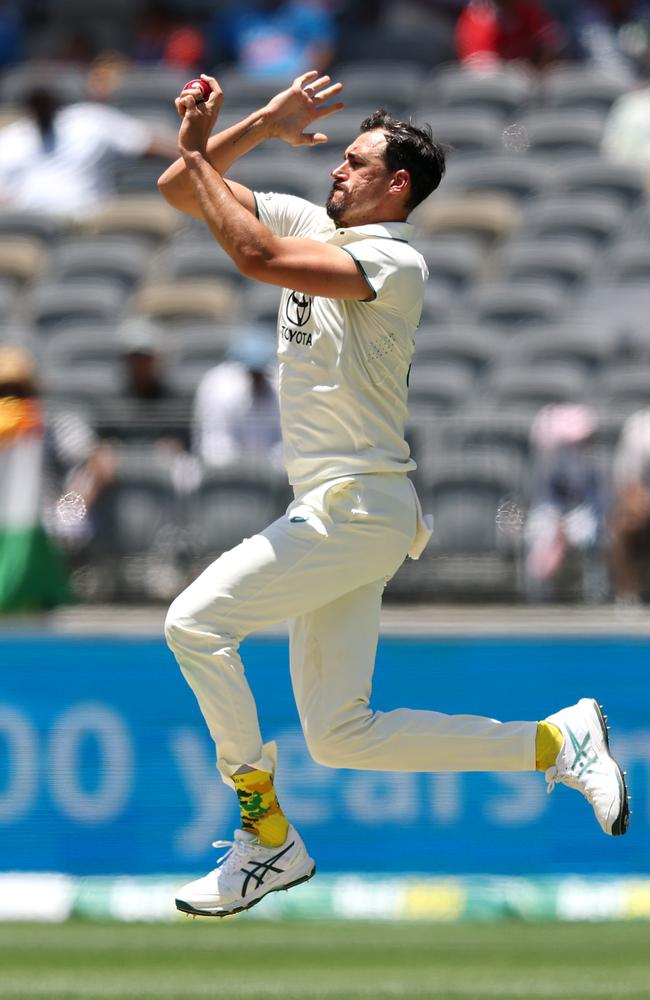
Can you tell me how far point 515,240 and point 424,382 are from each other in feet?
8.12

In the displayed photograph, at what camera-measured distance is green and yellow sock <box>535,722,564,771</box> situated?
5250 mm

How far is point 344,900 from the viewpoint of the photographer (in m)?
7.85

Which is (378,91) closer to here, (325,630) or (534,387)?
(534,387)

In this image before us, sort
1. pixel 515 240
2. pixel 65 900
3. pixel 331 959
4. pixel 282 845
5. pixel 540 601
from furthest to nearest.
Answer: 1. pixel 515 240
2. pixel 540 601
3. pixel 65 900
4. pixel 331 959
5. pixel 282 845

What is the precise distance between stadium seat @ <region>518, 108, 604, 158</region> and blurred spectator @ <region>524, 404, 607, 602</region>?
4.77 m

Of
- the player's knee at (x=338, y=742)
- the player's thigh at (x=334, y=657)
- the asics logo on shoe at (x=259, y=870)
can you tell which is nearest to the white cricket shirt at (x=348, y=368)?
the player's thigh at (x=334, y=657)

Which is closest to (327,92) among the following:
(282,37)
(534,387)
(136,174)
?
(534,387)

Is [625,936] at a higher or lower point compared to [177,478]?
lower

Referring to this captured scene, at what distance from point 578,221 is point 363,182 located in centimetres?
739

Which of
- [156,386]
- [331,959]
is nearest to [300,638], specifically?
[331,959]

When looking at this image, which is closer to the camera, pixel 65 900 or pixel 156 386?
pixel 65 900

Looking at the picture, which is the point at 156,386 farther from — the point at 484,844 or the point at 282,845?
the point at 282,845

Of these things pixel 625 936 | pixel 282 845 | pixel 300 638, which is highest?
pixel 300 638

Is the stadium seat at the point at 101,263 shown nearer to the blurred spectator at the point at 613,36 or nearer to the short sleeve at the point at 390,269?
the blurred spectator at the point at 613,36
